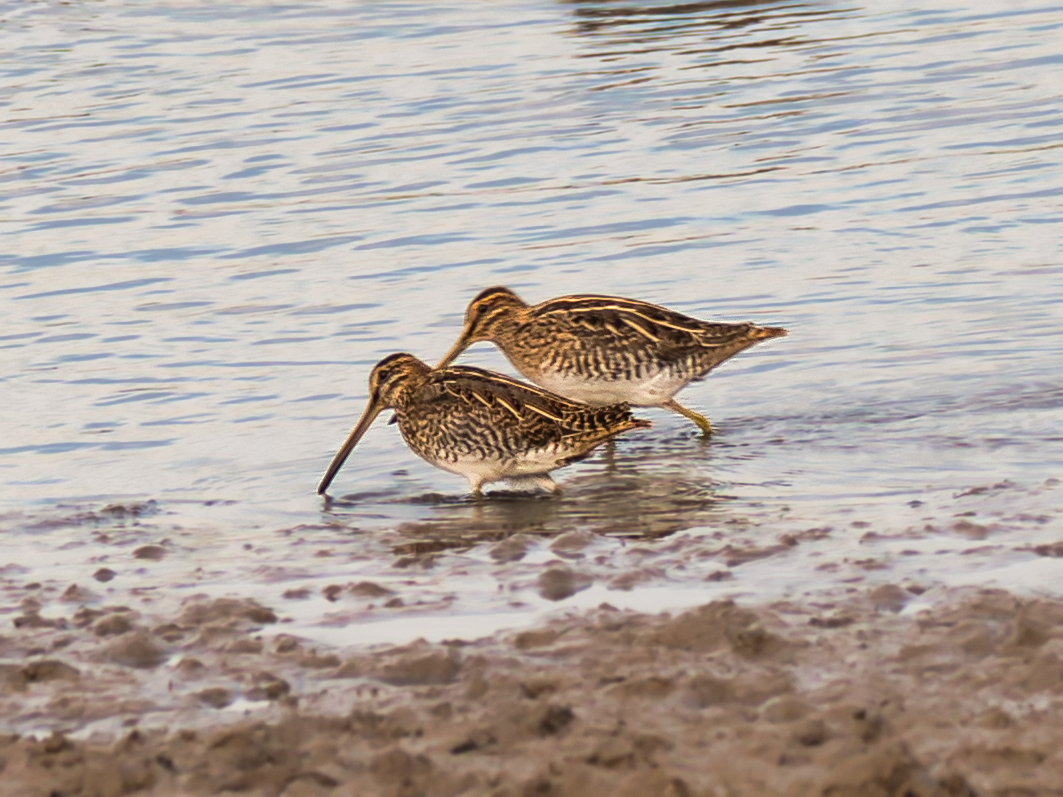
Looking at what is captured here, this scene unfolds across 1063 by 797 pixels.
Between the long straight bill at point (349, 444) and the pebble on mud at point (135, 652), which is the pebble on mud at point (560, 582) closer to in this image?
the pebble on mud at point (135, 652)

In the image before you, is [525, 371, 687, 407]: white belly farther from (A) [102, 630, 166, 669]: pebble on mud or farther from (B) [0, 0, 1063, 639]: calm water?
(A) [102, 630, 166, 669]: pebble on mud

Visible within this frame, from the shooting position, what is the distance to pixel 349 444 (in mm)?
10055

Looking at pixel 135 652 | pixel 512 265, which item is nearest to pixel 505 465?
→ pixel 135 652

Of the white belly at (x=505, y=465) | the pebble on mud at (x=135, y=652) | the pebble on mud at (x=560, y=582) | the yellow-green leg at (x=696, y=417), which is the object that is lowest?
the yellow-green leg at (x=696, y=417)

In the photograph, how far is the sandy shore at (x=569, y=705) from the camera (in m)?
5.46

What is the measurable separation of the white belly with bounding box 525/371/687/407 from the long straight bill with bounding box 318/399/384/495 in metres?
1.20

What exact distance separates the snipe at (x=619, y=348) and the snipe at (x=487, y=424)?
85 cm

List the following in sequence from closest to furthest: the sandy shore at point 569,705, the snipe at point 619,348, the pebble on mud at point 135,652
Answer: the sandy shore at point 569,705 < the pebble on mud at point 135,652 < the snipe at point 619,348

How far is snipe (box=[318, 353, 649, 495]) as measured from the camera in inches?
380

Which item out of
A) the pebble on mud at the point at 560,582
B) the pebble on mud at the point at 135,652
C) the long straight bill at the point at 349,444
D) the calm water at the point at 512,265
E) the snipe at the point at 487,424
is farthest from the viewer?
the long straight bill at the point at 349,444

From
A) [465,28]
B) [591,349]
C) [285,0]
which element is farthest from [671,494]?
[285,0]

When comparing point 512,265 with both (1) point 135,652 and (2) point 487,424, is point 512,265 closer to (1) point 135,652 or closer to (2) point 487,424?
(2) point 487,424

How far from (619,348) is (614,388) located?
241 millimetres

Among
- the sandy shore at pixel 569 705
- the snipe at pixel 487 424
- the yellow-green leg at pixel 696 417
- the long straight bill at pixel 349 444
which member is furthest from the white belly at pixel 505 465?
the sandy shore at pixel 569 705
